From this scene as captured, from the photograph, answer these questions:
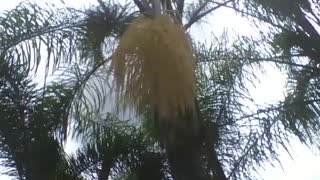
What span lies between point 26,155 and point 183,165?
248 cm

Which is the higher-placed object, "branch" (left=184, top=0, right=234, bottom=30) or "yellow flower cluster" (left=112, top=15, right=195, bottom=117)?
"branch" (left=184, top=0, right=234, bottom=30)

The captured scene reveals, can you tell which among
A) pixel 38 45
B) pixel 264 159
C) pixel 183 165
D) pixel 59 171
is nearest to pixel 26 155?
pixel 59 171

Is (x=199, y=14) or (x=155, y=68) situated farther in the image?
(x=199, y=14)

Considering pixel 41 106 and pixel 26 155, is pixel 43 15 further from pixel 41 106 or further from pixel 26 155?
pixel 26 155

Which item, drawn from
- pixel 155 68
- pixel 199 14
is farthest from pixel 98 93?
pixel 155 68


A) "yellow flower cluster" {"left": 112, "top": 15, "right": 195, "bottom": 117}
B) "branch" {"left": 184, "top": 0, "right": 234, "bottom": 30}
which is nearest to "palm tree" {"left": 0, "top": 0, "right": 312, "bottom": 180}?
"branch" {"left": 184, "top": 0, "right": 234, "bottom": 30}

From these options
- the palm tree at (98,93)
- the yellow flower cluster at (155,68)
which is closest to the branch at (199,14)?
the palm tree at (98,93)

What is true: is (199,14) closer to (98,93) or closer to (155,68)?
(98,93)

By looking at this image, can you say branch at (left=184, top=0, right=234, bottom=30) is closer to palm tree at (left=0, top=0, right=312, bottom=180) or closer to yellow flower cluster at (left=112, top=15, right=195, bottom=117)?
palm tree at (left=0, top=0, right=312, bottom=180)

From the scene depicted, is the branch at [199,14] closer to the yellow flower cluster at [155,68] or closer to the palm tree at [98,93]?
the palm tree at [98,93]

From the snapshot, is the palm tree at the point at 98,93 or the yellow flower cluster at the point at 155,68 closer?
the yellow flower cluster at the point at 155,68

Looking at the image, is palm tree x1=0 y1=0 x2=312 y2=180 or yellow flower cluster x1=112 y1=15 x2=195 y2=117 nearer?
yellow flower cluster x1=112 y1=15 x2=195 y2=117

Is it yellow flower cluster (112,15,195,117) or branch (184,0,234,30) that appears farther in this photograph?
branch (184,0,234,30)

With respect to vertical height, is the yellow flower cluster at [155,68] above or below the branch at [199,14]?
below
